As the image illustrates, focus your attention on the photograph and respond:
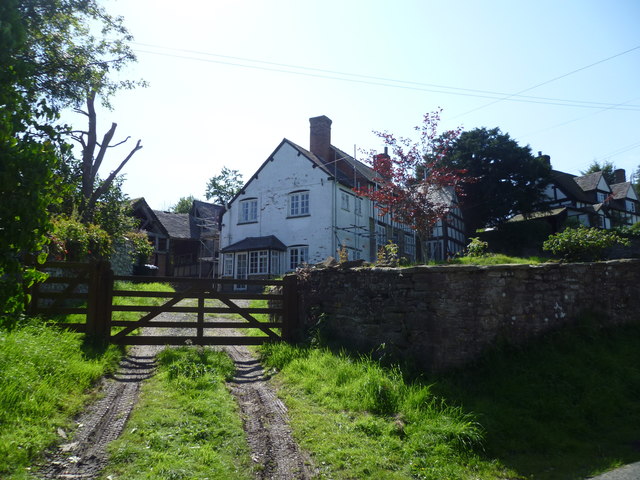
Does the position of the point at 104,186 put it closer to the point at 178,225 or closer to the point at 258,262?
the point at 258,262

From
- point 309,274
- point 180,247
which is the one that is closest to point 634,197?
point 180,247

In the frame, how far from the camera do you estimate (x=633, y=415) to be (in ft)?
21.0

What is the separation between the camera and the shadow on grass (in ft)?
17.8

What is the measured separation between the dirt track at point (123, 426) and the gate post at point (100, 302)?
3.58 ft

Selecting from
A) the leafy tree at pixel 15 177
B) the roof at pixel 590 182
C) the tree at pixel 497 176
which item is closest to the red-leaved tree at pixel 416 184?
the leafy tree at pixel 15 177

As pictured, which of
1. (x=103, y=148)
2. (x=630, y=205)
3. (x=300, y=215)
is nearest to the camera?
(x=103, y=148)

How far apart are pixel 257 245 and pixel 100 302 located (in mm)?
17818

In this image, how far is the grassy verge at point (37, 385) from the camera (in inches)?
172

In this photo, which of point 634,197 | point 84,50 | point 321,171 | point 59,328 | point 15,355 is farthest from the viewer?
point 634,197

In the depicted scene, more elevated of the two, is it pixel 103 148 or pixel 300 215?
pixel 103 148

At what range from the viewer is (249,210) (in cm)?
2975

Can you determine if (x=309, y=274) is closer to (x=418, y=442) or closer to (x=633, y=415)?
(x=418, y=442)

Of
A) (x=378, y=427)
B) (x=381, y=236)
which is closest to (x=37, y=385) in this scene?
(x=378, y=427)

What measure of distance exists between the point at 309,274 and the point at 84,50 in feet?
45.4
